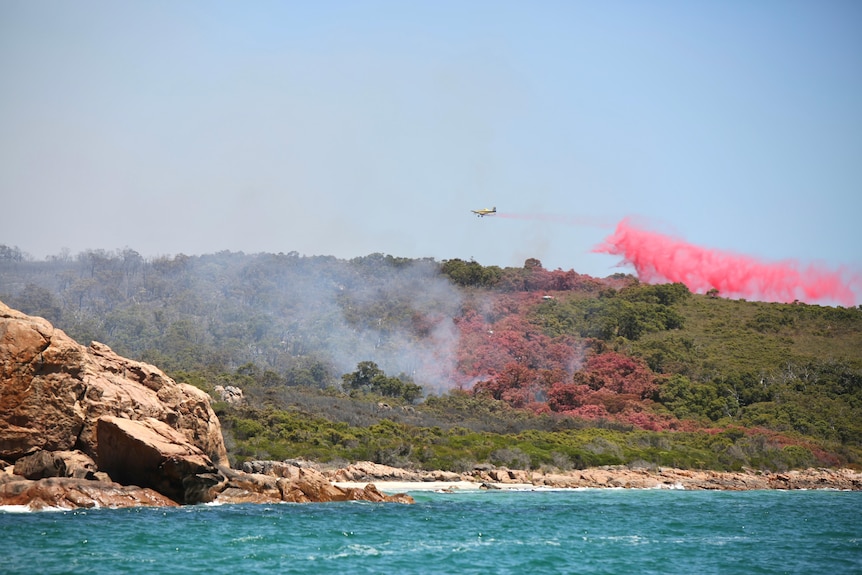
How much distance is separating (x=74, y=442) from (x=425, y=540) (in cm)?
1327

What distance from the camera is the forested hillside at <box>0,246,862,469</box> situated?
6175 centimetres

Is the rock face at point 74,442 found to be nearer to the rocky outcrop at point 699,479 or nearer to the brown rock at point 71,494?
the brown rock at point 71,494

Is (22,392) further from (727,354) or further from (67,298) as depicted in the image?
(67,298)

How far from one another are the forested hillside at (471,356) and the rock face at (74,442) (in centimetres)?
1734

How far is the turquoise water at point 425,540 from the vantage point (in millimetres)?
22578

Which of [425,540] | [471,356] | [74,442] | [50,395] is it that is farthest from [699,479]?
[471,356]

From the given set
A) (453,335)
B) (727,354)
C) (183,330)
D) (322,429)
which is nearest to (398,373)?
(453,335)

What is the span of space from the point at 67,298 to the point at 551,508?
9955cm

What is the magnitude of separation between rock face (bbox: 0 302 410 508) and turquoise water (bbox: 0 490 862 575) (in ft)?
4.01

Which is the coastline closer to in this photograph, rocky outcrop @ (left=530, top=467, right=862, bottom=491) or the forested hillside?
rocky outcrop @ (left=530, top=467, right=862, bottom=491)

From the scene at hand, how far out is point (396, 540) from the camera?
27.2m

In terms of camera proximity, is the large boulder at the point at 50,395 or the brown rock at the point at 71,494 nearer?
the brown rock at the point at 71,494

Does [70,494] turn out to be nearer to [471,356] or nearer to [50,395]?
[50,395]

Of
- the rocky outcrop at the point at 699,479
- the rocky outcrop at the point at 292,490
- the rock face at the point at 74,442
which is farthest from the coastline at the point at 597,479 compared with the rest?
the rock face at the point at 74,442
